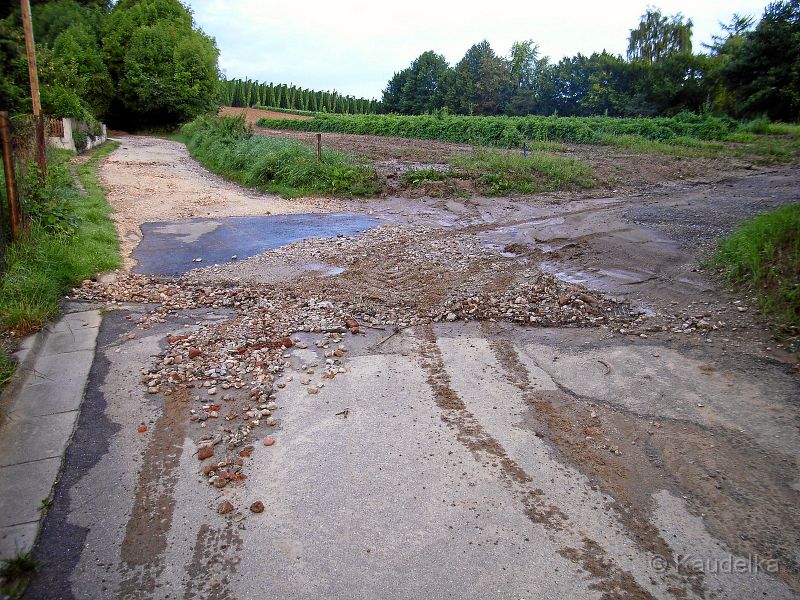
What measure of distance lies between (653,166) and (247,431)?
18.8 m

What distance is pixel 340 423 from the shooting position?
162 inches

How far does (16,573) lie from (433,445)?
94.6 inches

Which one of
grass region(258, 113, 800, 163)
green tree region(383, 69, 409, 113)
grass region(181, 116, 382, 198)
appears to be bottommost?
grass region(181, 116, 382, 198)

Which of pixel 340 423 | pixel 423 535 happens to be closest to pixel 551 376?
pixel 340 423

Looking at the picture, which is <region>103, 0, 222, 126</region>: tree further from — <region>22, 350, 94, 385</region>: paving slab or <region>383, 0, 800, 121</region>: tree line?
<region>22, 350, 94, 385</region>: paving slab

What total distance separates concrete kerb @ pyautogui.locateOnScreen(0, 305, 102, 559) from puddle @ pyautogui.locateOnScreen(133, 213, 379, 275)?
2.78 m

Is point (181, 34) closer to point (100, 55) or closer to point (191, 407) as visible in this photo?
point (100, 55)

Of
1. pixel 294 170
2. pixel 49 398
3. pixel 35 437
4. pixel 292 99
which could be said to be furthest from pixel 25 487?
pixel 292 99

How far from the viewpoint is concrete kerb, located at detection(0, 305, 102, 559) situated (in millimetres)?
3129

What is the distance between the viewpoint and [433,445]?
3.85m

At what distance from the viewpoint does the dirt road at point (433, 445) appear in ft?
9.24

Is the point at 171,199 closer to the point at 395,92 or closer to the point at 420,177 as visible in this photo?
the point at 420,177

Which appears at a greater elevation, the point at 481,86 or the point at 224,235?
the point at 481,86

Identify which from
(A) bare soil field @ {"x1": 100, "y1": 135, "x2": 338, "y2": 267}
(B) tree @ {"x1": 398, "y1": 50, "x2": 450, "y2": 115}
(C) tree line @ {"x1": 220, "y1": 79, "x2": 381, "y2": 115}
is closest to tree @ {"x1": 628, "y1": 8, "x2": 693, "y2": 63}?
(B) tree @ {"x1": 398, "y1": 50, "x2": 450, "y2": 115}
